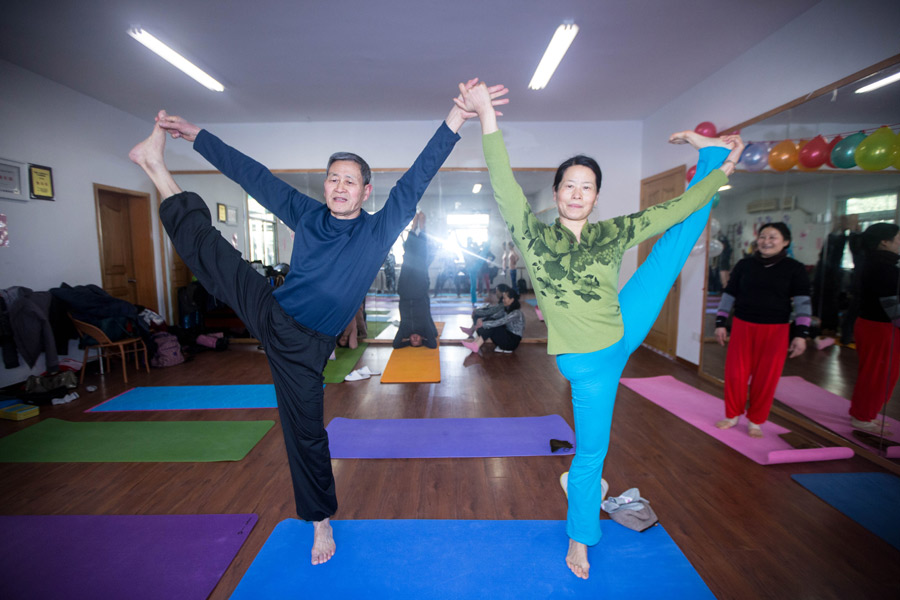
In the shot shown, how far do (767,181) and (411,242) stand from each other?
3605 mm

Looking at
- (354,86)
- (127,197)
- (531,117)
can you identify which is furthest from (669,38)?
(127,197)

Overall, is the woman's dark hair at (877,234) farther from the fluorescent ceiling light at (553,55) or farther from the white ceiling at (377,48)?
the fluorescent ceiling light at (553,55)

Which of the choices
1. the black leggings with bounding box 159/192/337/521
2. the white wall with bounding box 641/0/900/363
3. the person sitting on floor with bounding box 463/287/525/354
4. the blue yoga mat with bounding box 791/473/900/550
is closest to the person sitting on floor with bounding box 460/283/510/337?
the person sitting on floor with bounding box 463/287/525/354

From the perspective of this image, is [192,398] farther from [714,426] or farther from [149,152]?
[714,426]

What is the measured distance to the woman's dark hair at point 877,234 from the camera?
2.43 m

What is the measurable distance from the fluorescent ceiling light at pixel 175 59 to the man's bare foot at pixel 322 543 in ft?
13.2

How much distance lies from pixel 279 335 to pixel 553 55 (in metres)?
3.54

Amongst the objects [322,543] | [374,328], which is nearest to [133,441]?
[322,543]

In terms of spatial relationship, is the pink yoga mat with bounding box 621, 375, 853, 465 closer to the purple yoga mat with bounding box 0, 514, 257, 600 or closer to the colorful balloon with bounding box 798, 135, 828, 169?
the colorful balloon with bounding box 798, 135, 828, 169

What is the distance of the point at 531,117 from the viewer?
5.52 m

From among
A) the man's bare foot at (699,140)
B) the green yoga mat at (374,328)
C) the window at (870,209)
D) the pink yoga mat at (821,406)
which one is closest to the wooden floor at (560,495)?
the pink yoga mat at (821,406)

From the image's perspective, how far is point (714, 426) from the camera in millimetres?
2961

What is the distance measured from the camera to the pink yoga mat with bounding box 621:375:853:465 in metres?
2.47

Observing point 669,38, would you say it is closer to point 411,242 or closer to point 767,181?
point 767,181
